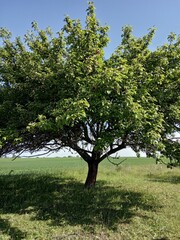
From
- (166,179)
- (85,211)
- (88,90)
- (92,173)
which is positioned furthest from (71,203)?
(166,179)

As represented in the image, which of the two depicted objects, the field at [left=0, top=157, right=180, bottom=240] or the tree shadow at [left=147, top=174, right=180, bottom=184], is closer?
the field at [left=0, top=157, right=180, bottom=240]

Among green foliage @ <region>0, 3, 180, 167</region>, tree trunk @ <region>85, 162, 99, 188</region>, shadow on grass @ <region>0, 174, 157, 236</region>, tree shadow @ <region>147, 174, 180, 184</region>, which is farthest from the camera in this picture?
tree shadow @ <region>147, 174, 180, 184</region>

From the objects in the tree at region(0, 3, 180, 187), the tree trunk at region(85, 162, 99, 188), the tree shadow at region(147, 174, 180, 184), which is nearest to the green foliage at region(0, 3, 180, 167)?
the tree at region(0, 3, 180, 187)

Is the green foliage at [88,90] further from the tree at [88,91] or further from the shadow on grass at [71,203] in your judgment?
the shadow on grass at [71,203]

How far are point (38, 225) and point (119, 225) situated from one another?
2869 mm

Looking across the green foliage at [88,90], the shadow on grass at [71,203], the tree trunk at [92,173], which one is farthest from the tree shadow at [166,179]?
the green foliage at [88,90]

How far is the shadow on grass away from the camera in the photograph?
9.80m

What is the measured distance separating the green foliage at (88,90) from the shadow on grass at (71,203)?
2563mm

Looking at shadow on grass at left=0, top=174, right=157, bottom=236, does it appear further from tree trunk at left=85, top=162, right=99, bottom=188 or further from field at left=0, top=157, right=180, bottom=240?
tree trunk at left=85, top=162, right=99, bottom=188

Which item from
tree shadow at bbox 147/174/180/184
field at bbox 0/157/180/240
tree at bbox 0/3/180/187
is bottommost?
field at bbox 0/157/180/240

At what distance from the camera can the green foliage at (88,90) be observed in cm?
804

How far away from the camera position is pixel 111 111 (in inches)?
318

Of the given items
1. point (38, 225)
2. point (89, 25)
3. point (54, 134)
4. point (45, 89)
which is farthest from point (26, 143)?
point (89, 25)

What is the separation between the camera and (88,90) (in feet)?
27.0
